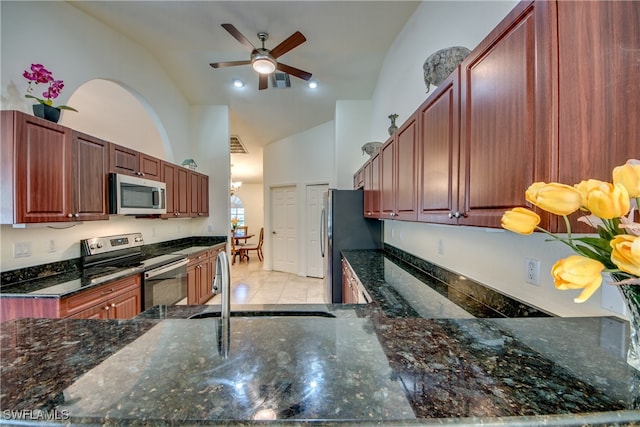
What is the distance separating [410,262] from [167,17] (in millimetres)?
3659

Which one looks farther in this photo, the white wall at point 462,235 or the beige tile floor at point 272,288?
the beige tile floor at point 272,288

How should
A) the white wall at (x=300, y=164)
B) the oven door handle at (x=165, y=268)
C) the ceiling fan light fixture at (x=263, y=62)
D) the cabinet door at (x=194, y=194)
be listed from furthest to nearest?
the white wall at (x=300, y=164)
the cabinet door at (x=194, y=194)
the ceiling fan light fixture at (x=263, y=62)
the oven door handle at (x=165, y=268)

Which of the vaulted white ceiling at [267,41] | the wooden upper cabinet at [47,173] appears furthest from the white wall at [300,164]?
the wooden upper cabinet at [47,173]

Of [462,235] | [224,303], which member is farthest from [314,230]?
[224,303]

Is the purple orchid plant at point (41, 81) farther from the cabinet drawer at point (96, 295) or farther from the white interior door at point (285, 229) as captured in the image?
the white interior door at point (285, 229)

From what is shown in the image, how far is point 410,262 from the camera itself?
2.72 m

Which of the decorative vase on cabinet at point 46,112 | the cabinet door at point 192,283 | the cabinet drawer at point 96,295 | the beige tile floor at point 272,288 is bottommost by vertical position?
the beige tile floor at point 272,288

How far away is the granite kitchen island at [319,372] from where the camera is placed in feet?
1.65

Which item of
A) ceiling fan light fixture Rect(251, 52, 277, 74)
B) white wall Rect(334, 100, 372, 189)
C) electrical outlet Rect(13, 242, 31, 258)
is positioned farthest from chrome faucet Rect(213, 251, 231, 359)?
white wall Rect(334, 100, 372, 189)

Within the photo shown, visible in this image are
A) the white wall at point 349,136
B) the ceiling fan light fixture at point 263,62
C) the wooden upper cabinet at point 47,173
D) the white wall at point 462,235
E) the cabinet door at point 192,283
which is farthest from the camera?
the white wall at point 349,136

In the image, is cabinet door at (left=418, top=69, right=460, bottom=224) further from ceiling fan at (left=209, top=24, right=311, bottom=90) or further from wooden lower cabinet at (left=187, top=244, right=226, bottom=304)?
wooden lower cabinet at (left=187, top=244, right=226, bottom=304)

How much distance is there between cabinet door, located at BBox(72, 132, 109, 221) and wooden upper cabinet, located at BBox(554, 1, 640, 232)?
9.88 ft

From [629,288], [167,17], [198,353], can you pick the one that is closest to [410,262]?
[629,288]

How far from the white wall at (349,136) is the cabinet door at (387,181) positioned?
2.12 m
